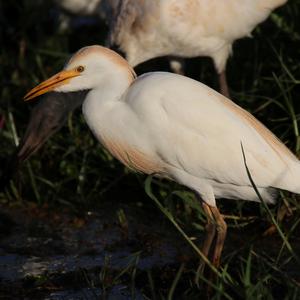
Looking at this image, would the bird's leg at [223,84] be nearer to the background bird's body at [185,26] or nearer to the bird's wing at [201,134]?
the background bird's body at [185,26]

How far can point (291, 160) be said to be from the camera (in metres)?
4.57

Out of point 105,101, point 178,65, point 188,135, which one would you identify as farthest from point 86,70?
point 178,65

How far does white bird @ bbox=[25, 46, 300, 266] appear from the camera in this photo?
4.50m

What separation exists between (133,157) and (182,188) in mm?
838

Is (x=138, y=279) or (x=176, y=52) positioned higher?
(x=176, y=52)

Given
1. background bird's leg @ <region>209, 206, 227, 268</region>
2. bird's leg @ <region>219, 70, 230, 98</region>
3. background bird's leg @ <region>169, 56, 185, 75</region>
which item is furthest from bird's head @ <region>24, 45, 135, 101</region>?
background bird's leg @ <region>169, 56, 185, 75</region>

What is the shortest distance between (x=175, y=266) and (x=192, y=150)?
0.63 meters

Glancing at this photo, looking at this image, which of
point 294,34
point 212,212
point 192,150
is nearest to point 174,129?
point 192,150

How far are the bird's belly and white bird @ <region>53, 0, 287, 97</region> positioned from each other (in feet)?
5.03

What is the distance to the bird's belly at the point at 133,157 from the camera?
4.58 metres

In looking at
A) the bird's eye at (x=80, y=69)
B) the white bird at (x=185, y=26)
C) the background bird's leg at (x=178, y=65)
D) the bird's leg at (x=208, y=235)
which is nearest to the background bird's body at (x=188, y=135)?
the bird's eye at (x=80, y=69)

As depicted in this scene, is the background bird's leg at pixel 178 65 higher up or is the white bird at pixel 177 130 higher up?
the white bird at pixel 177 130

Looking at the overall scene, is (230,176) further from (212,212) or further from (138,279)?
(138,279)

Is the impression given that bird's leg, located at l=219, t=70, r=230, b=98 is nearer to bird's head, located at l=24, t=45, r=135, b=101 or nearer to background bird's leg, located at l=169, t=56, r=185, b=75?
background bird's leg, located at l=169, t=56, r=185, b=75
